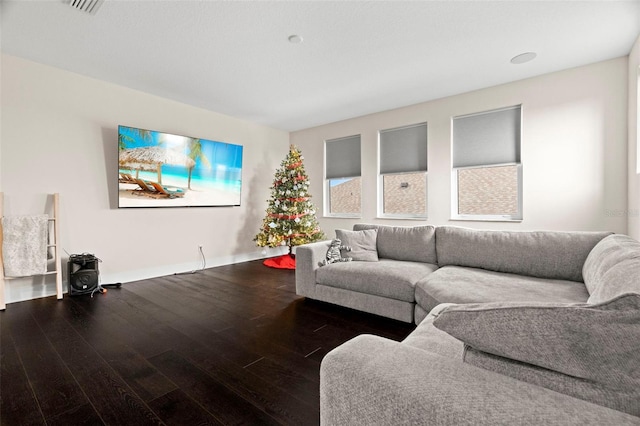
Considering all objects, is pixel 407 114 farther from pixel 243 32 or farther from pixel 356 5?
pixel 243 32

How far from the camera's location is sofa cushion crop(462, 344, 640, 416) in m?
0.66

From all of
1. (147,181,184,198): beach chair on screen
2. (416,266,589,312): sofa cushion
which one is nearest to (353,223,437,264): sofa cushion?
(416,266,589,312): sofa cushion

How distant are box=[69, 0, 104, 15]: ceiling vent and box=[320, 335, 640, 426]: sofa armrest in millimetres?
3091

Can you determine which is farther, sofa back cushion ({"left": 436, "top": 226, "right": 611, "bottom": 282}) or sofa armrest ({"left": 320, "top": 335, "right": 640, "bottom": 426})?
sofa back cushion ({"left": 436, "top": 226, "right": 611, "bottom": 282})

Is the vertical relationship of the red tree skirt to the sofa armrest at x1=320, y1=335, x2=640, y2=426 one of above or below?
below

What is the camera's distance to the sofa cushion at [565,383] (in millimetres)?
660

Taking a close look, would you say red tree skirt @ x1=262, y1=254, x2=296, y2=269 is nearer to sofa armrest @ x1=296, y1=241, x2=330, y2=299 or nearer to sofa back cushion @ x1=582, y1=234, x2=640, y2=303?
sofa armrest @ x1=296, y1=241, x2=330, y2=299

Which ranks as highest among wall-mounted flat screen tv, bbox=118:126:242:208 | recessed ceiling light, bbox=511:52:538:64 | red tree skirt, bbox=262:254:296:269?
recessed ceiling light, bbox=511:52:538:64

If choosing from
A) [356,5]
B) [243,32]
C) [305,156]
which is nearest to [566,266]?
[356,5]

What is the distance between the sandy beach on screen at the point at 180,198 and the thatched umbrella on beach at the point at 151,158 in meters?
0.24

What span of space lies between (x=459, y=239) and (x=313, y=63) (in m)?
2.41

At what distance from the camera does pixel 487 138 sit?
4141mm

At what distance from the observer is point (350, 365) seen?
2.66 feet

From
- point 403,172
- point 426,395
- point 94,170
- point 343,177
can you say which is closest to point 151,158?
point 94,170
